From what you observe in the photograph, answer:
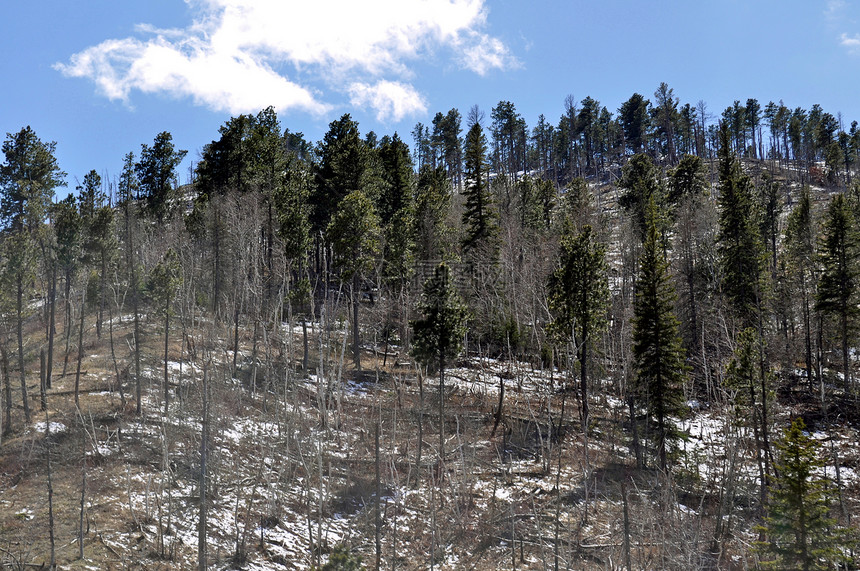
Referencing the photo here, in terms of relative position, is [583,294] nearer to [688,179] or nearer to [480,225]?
[480,225]

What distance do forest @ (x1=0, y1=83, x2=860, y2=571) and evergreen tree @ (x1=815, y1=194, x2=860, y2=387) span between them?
0.23 metres

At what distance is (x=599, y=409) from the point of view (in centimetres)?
4094

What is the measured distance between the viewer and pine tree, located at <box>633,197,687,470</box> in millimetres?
31875

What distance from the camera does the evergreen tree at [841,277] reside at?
4378 centimetres

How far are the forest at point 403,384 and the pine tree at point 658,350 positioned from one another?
0.45ft

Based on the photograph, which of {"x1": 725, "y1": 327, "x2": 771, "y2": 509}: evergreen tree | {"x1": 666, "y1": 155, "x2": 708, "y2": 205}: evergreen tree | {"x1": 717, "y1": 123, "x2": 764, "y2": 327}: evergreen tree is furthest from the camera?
{"x1": 666, "y1": 155, "x2": 708, "y2": 205}: evergreen tree

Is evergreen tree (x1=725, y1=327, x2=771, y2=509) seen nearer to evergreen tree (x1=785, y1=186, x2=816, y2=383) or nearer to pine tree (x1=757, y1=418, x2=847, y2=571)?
pine tree (x1=757, y1=418, x2=847, y2=571)

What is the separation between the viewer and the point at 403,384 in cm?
3891

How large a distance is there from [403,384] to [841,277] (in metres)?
33.9

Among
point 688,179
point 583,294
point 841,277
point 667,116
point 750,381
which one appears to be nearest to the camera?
point 750,381

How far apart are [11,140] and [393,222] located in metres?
31.5

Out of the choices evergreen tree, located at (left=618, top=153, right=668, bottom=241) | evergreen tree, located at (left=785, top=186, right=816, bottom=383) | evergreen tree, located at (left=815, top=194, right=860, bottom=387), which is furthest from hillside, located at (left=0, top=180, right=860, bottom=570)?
evergreen tree, located at (left=618, top=153, right=668, bottom=241)

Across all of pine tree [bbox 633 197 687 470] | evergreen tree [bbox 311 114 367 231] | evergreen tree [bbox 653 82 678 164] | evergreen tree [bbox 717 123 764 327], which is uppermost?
evergreen tree [bbox 653 82 678 164]

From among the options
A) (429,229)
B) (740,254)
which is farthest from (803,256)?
(429,229)
